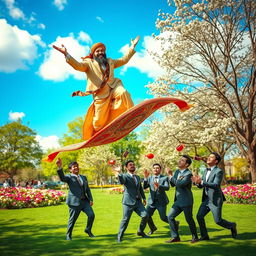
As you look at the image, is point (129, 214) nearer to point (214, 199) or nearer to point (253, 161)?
point (214, 199)

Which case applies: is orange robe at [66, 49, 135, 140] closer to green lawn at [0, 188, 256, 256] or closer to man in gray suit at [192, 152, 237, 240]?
man in gray suit at [192, 152, 237, 240]

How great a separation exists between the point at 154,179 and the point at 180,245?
1.94 m

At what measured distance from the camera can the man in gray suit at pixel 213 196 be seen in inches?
231

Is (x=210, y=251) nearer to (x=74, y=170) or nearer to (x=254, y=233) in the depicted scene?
(x=254, y=233)

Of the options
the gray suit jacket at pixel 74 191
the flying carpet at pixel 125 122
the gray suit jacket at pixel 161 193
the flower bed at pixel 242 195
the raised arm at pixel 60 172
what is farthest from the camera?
the flower bed at pixel 242 195

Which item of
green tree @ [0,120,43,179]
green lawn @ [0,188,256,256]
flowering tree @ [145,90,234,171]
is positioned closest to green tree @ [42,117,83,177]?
green tree @ [0,120,43,179]

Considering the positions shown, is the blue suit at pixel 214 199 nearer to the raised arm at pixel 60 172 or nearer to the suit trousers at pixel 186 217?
Result: the suit trousers at pixel 186 217

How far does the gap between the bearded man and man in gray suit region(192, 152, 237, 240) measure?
8.14 ft

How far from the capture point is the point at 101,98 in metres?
6.29

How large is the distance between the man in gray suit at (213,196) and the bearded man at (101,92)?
2.48 metres

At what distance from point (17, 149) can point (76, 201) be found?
41.7 m

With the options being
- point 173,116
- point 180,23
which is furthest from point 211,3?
point 173,116

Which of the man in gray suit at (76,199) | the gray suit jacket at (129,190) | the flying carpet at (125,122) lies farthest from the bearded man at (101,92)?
the gray suit jacket at (129,190)

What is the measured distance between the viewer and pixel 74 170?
6867 mm
